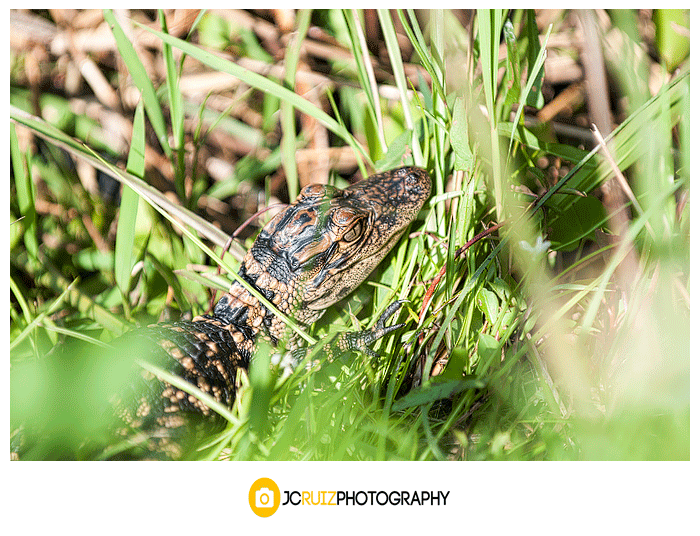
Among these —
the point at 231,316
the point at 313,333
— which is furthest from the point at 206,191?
the point at 313,333

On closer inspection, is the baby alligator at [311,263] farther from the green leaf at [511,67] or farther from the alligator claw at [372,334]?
the green leaf at [511,67]

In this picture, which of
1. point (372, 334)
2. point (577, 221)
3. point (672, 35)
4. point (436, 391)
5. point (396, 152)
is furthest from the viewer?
point (396, 152)

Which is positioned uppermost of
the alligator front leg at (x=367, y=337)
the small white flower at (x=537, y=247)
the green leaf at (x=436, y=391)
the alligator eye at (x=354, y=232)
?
the alligator eye at (x=354, y=232)
